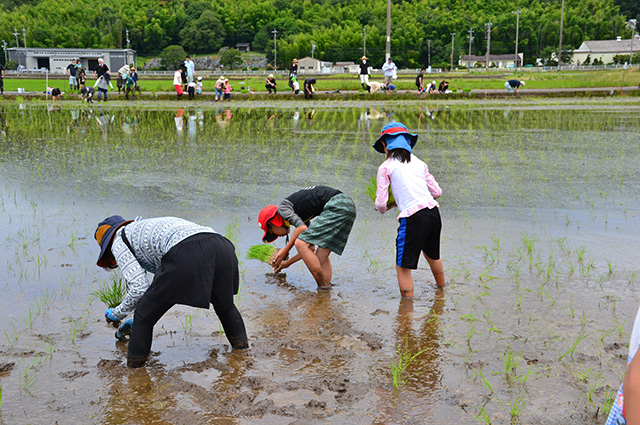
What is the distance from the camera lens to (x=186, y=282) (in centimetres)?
323

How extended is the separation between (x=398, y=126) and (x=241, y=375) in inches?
86.3

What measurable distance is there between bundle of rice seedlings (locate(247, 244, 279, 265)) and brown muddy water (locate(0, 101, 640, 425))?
0.10 metres

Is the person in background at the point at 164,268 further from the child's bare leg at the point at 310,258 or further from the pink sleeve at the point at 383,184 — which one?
the pink sleeve at the point at 383,184

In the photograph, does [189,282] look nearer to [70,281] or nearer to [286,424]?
[286,424]

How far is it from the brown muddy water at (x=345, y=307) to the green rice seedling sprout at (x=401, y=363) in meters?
0.03

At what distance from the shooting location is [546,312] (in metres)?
4.16

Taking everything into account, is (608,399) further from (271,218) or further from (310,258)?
(271,218)

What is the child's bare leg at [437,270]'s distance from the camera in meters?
4.60

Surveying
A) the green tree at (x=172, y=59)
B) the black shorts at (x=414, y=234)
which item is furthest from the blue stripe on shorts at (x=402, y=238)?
the green tree at (x=172, y=59)

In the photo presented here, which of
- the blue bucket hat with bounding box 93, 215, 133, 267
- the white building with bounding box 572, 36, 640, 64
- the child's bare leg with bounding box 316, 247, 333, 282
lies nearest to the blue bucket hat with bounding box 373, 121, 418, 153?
the child's bare leg with bounding box 316, 247, 333, 282

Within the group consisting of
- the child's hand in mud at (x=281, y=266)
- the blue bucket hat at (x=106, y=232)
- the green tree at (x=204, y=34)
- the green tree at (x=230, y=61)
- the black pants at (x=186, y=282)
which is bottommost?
the child's hand in mud at (x=281, y=266)

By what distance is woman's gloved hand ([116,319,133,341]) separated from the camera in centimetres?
372

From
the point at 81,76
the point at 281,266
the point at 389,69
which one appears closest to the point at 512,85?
the point at 389,69

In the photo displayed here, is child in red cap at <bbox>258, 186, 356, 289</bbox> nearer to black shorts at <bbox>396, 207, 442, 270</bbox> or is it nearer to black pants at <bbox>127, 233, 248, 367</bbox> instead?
black shorts at <bbox>396, 207, 442, 270</bbox>
